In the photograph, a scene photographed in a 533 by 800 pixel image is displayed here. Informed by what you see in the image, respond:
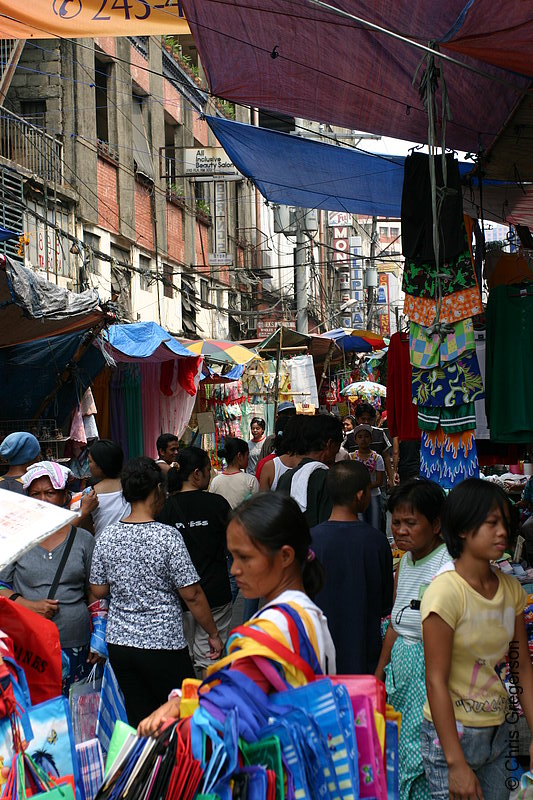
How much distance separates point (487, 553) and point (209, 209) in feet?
74.4

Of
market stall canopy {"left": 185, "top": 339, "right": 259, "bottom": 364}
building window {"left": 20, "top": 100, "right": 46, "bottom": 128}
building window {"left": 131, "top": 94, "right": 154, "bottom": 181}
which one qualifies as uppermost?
building window {"left": 131, "top": 94, "right": 154, "bottom": 181}

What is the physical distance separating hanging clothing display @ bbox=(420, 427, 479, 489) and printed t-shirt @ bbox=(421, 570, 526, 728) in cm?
253

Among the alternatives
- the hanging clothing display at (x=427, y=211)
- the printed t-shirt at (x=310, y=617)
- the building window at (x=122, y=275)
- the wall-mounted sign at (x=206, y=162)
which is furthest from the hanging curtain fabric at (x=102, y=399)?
the wall-mounted sign at (x=206, y=162)

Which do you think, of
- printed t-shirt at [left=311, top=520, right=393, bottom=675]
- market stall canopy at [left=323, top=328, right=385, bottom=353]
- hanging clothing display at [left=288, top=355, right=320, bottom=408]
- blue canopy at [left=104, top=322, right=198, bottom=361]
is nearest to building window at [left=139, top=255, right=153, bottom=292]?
hanging clothing display at [left=288, top=355, right=320, bottom=408]

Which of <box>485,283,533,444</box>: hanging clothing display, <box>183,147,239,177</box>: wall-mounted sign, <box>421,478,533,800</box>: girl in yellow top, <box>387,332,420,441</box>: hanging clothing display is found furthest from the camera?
<box>183,147,239,177</box>: wall-mounted sign

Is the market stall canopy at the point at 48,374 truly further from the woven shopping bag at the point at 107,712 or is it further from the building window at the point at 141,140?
the building window at the point at 141,140

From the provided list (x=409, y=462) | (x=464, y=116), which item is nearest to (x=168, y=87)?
(x=409, y=462)

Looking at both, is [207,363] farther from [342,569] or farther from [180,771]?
[180,771]

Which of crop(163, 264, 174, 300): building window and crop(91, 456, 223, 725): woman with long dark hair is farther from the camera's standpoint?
crop(163, 264, 174, 300): building window

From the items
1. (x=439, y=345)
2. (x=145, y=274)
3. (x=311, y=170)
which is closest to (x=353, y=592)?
(x=439, y=345)

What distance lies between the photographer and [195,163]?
19406mm

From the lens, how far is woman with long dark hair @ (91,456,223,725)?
4.57 m

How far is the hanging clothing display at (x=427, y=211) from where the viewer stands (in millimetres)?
5559

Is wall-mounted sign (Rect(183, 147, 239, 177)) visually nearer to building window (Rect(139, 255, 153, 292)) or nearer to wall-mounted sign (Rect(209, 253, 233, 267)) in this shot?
building window (Rect(139, 255, 153, 292))
